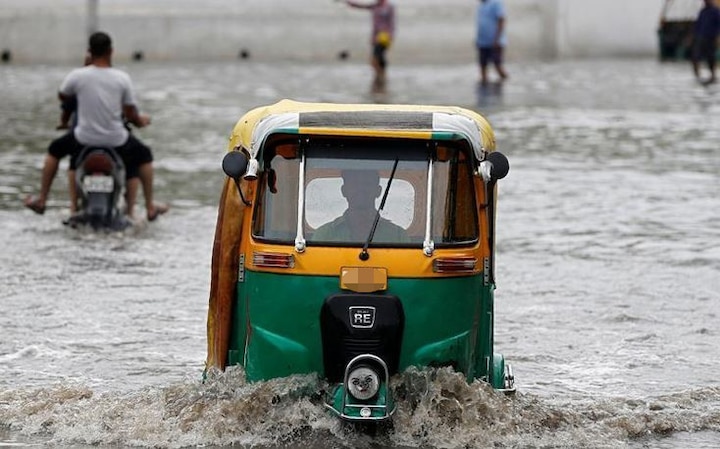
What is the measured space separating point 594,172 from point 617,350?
27.4 feet

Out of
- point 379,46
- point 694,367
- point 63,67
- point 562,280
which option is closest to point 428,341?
point 694,367

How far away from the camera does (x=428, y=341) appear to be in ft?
25.8

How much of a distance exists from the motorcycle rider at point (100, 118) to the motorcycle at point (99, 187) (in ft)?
0.30

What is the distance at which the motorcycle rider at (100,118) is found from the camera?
14.7 metres

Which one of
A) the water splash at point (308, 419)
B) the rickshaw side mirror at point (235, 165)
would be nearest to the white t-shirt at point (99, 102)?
the water splash at point (308, 419)

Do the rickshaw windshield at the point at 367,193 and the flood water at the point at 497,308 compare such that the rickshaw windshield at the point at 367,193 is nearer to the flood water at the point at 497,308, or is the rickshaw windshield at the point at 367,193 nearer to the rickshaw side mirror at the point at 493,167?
the rickshaw side mirror at the point at 493,167

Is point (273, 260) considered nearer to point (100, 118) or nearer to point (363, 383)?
point (363, 383)

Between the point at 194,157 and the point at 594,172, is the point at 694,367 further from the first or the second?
the point at 194,157

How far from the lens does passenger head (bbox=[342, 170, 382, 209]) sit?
26.6 ft

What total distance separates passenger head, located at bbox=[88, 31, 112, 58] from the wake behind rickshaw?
680 cm

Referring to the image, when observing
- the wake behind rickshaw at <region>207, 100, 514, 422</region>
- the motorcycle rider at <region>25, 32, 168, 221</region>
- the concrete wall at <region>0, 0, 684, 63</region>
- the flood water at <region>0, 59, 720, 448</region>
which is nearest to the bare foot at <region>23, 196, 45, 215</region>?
the motorcycle rider at <region>25, 32, 168, 221</region>

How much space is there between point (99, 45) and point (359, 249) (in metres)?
7.46

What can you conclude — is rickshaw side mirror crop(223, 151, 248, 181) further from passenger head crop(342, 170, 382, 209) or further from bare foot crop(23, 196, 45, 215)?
bare foot crop(23, 196, 45, 215)

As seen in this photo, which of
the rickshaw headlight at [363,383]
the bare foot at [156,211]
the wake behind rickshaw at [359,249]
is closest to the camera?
the rickshaw headlight at [363,383]
